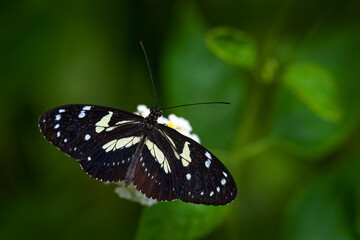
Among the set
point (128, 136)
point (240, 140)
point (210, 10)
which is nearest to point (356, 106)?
point (240, 140)

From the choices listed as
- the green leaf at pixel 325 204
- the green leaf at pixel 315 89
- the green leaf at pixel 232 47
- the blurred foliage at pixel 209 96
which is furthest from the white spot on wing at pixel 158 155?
the green leaf at pixel 325 204

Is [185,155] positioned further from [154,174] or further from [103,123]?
[103,123]

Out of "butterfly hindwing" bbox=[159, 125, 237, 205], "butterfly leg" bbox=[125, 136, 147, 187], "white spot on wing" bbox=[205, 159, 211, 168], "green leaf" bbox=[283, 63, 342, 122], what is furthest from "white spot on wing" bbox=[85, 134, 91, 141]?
"green leaf" bbox=[283, 63, 342, 122]

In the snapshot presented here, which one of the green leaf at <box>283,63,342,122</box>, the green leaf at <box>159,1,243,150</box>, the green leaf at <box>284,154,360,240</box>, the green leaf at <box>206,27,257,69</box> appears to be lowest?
the green leaf at <box>284,154,360,240</box>

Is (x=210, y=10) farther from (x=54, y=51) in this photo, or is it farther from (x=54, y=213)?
(x=54, y=213)

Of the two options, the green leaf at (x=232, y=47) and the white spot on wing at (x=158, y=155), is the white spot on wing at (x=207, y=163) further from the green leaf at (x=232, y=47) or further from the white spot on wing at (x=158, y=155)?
the green leaf at (x=232, y=47)

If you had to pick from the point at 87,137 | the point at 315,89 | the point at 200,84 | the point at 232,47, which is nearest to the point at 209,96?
the point at 200,84

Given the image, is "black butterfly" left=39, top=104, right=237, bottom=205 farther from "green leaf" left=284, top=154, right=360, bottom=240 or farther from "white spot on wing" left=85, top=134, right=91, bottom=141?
"green leaf" left=284, top=154, right=360, bottom=240
